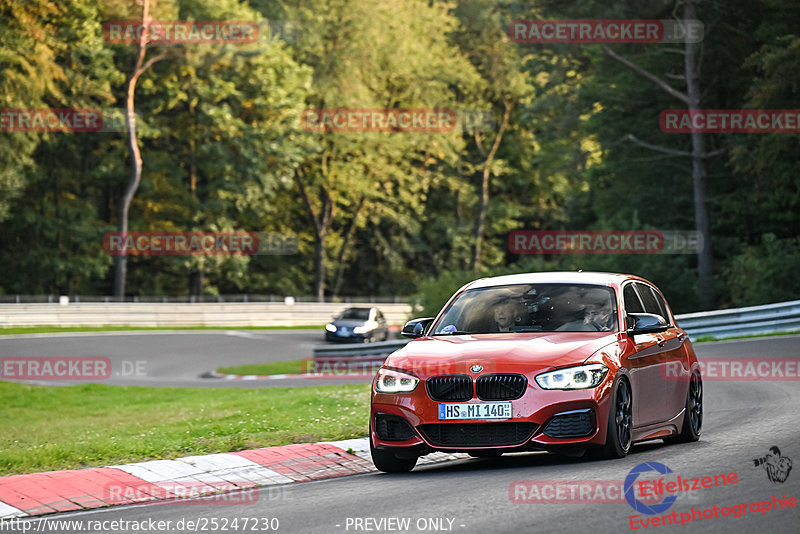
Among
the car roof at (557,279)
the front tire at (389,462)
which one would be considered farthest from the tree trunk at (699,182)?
the front tire at (389,462)

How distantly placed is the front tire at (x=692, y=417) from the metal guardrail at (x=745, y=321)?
1491cm

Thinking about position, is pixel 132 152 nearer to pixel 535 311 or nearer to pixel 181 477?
pixel 535 311

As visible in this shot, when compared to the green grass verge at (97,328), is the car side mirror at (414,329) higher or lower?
higher

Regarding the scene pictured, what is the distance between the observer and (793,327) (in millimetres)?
26203

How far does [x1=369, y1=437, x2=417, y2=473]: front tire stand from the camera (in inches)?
387

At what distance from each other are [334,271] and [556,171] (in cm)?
2165

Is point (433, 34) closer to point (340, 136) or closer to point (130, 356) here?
point (340, 136)

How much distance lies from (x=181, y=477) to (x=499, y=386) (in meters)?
2.70

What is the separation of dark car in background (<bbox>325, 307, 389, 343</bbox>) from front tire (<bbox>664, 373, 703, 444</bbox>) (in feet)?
104

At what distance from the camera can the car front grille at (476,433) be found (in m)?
9.16

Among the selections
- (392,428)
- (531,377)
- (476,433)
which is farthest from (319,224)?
(531,377)
